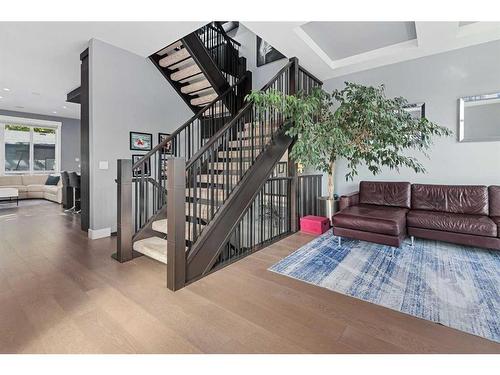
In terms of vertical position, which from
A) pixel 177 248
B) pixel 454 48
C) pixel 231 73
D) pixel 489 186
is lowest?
pixel 177 248

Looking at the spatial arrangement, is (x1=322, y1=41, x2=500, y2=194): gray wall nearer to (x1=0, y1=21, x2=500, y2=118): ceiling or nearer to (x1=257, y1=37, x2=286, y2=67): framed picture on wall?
(x1=0, y1=21, x2=500, y2=118): ceiling

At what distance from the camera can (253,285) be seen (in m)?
2.22

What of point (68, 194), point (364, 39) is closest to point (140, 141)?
point (68, 194)

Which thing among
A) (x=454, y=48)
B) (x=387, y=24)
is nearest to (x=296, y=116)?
(x=387, y=24)

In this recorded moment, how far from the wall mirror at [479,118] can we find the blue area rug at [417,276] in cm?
171

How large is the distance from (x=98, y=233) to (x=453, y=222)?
4.92m

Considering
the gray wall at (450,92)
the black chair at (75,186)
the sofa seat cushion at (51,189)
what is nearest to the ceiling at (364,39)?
the gray wall at (450,92)

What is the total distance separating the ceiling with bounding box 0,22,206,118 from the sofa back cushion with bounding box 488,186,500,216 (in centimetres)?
453

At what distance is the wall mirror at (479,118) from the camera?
3498 mm

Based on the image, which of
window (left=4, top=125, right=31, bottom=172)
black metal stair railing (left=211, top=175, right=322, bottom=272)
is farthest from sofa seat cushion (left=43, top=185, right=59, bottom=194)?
black metal stair railing (left=211, top=175, right=322, bottom=272)

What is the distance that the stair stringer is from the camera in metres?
2.35

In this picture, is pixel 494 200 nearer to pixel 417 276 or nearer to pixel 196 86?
pixel 417 276
